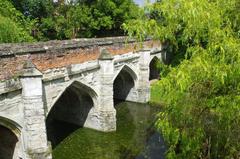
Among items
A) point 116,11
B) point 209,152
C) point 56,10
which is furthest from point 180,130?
point 56,10

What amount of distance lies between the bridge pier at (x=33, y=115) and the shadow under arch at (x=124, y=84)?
9.78 meters

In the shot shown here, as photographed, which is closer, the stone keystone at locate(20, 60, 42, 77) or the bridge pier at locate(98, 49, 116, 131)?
the stone keystone at locate(20, 60, 42, 77)

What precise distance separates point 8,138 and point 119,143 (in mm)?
5236

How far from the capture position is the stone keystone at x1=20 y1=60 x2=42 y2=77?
906 cm

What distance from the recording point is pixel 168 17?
5277 millimetres

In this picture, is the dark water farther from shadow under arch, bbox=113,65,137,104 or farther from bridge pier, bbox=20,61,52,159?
shadow under arch, bbox=113,65,137,104

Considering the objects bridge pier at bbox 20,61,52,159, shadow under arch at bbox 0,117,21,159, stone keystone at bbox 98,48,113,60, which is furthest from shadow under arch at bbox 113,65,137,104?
shadow under arch at bbox 0,117,21,159

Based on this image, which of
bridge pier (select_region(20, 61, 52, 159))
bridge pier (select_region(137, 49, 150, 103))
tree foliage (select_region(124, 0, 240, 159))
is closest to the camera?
tree foliage (select_region(124, 0, 240, 159))

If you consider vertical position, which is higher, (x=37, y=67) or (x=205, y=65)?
(x=37, y=67)

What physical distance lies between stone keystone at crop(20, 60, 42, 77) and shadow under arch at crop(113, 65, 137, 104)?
10118mm

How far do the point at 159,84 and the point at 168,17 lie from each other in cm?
132

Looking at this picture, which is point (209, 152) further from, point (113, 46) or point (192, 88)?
point (113, 46)

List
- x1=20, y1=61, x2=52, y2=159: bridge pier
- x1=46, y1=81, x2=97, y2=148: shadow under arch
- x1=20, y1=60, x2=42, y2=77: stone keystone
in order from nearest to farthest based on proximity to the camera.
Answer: x1=20, y1=60, x2=42, y2=77: stone keystone
x1=20, y1=61, x2=52, y2=159: bridge pier
x1=46, y1=81, x2=97, y2=148: shadow under arch

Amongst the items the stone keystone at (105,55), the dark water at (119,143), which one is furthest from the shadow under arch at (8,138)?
the stone keystone at (105,55)
